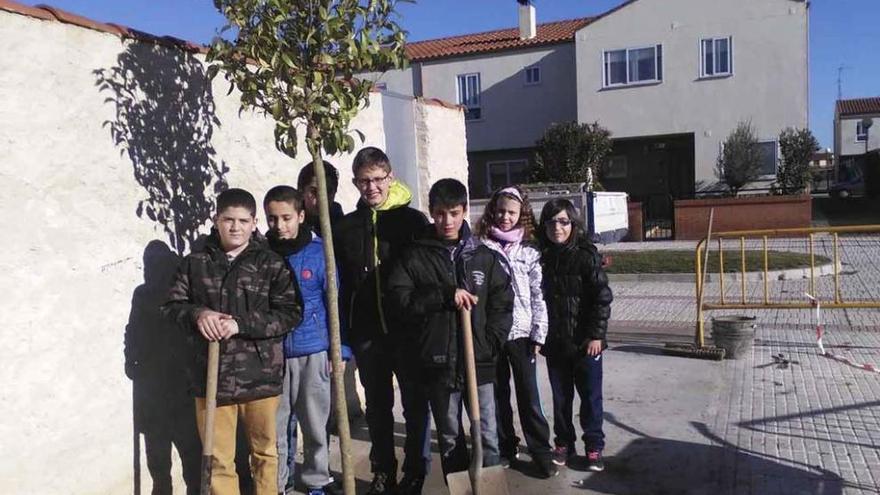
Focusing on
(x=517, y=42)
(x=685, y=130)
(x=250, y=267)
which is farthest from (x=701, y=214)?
(x=250, y=267)

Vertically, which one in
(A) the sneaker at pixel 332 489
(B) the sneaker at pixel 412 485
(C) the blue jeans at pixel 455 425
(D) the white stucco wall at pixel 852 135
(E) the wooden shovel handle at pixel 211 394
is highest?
(D) the white stucco wall at pixel 852 135

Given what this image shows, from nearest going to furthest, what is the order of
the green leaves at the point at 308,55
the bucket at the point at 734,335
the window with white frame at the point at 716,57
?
1. the green leaves at the point at 308,55
2. the bucket at the point at 734,335
3. the window with white frame at the point at 716,57

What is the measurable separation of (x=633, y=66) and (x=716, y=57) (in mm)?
2726

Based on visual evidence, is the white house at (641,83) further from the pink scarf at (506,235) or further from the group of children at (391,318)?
the pink scarf at (506,235)

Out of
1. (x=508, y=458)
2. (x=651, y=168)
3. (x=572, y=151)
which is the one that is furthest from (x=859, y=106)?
(x=508, y=458)

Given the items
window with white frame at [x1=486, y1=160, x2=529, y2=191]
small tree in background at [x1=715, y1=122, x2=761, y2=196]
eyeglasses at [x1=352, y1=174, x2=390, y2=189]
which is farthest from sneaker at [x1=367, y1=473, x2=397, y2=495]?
window with white frame at [x1=486, y1=160, x2=529, y2=191]

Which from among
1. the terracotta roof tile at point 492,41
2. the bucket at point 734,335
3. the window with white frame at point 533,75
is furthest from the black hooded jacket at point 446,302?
the window with white frame at point 533,75

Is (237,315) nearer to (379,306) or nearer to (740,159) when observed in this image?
(379,306)

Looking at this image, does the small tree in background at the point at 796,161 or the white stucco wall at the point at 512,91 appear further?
the white stucco wall at the point at 512,91

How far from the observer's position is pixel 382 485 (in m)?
4.14

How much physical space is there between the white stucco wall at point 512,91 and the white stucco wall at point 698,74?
132 cm

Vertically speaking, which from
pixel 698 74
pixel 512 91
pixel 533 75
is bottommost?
pixel 698 74

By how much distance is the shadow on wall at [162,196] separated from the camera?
355 cm

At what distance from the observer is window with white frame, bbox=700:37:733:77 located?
953 inches
